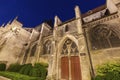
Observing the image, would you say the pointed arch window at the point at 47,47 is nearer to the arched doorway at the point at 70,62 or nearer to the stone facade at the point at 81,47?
the stone facade at the point at 81,47

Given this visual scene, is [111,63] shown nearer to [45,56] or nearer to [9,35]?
[45,56]

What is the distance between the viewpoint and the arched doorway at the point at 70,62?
416 inches

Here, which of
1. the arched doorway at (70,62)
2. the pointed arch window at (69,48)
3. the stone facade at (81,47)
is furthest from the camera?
the pointed arch window at (69,48)

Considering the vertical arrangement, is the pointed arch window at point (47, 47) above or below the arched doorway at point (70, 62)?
above

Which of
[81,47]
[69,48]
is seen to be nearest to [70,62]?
[69,48]

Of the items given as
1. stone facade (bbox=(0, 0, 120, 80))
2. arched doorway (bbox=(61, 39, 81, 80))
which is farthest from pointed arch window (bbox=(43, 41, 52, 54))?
arched doorway (bbox=(61, 39, 81, 80))

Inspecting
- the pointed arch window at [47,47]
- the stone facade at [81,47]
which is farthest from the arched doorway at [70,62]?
the pointed arch window at [47,47]

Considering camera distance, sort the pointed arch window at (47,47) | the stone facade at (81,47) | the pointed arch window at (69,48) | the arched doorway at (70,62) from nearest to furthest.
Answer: the stone facade at (81,47) → the arched doorway at (70,62) → the pointed arch window at (69,48) → the pointed arch window at (47,47)

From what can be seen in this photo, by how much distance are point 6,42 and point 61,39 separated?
11407 mm

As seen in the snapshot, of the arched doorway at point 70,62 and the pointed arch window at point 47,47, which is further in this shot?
the pointed arch window at point 47,47

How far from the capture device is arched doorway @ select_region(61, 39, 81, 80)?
10.6 m

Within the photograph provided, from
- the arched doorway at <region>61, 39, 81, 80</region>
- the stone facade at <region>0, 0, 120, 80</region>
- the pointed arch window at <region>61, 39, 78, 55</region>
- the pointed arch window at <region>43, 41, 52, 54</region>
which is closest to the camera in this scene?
the stone facade at <region>0, 0, 120, 80</region>

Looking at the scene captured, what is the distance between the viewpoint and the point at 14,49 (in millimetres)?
18953

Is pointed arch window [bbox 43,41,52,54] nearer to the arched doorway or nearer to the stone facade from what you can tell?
the stone facade
